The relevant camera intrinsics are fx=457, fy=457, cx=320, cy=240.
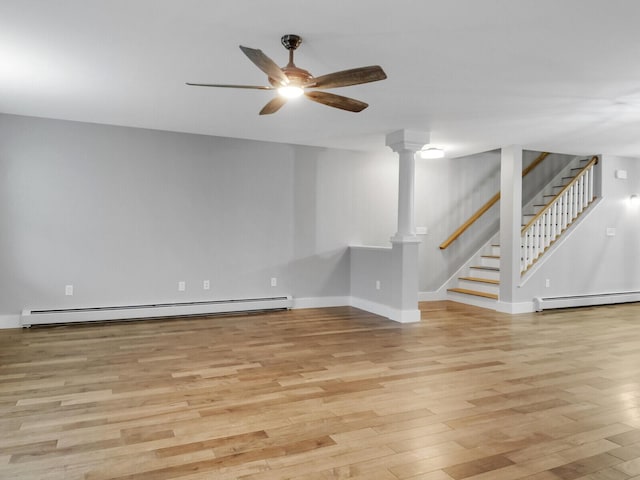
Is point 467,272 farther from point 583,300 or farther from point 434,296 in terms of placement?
point 583,300

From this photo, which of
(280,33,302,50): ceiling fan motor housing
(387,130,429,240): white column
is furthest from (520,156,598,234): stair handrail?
(280,33,302,50): ceiling fan motor housing

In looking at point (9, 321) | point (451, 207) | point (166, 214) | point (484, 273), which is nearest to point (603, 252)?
point (484, 273)

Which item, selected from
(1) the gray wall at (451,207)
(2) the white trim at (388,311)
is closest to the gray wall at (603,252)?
(1) the gray wall at (451,207)

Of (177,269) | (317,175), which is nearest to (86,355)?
(177,269)

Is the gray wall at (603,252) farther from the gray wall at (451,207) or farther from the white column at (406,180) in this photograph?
the white column at (406,180)

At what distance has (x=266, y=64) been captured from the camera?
267cm

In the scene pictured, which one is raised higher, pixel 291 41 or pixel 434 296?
pixel 291 41

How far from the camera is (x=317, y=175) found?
22.5 feet

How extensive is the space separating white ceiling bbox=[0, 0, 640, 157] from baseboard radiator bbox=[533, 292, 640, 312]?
8.51 feet

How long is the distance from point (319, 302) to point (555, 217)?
154 inches

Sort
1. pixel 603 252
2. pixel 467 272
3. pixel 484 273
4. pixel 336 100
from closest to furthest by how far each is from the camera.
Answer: pixel 336 100
pixel 603 252
pixel 484 273
pixel 467 272

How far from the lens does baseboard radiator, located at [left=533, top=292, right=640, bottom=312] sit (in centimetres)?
684

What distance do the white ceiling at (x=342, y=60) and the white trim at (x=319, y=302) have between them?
253cm

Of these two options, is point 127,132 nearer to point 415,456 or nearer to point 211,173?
point 211,173
